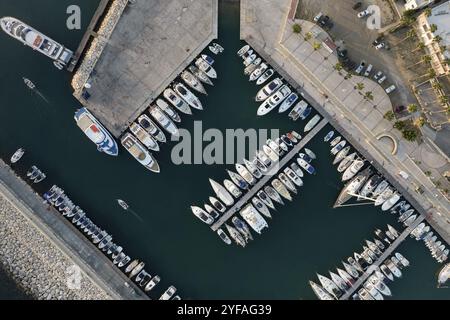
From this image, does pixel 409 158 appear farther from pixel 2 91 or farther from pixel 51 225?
pixel 2 91

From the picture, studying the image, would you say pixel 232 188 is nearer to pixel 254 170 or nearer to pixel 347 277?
pixel 254 170

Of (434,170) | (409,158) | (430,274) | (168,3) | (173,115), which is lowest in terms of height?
(430,274)

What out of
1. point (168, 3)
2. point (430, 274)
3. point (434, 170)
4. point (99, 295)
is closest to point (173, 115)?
point (168, 3)

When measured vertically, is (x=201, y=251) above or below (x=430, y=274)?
above

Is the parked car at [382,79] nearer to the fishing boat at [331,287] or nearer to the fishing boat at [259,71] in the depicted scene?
the fishing boat at [259,71]

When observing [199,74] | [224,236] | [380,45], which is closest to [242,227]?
[224,236]

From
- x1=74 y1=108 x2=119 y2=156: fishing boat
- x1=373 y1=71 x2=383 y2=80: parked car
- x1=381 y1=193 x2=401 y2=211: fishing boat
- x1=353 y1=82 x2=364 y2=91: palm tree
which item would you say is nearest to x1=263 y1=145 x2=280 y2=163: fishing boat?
x1=353 y1=82 x2=364 y2=91: palm tree
